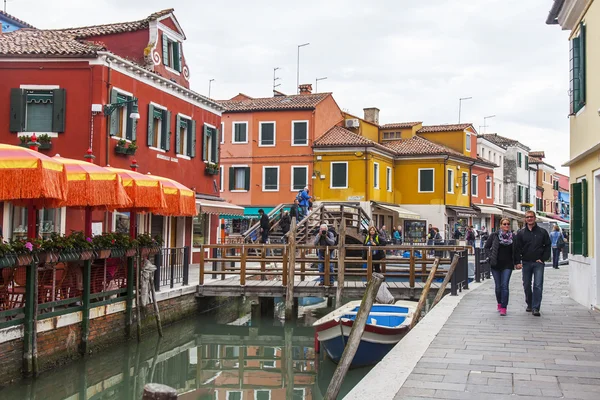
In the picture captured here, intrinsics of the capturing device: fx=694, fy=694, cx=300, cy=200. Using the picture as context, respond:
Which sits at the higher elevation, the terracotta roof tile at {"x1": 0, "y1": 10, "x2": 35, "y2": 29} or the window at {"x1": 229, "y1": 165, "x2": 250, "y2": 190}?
the terracotta roof tile at {"x1": 0, "y1": 10, "x2": 35, "y2": 29}

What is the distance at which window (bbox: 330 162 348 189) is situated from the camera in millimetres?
38656

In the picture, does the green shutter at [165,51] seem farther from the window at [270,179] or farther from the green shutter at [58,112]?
the window at [270,179]

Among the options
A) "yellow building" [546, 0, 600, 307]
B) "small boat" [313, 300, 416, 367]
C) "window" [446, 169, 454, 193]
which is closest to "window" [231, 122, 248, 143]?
"window" [446, 169, 454, 193]

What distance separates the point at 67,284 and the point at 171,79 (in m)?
12.7

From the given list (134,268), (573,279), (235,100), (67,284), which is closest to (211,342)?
(134,268)

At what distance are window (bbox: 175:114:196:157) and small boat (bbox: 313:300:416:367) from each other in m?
13.4

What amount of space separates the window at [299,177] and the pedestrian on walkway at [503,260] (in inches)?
1089

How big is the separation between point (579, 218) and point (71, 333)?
988cm

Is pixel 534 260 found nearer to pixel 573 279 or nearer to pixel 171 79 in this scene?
pixel 573 279

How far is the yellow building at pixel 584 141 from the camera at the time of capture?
12.0 m

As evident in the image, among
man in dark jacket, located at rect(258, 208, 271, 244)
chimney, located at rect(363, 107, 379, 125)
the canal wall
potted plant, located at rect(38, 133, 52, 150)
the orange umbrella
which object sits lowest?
the canal wall

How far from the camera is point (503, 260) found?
11406mm

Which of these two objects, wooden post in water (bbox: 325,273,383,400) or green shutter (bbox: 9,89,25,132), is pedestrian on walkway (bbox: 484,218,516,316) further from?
green shutter (bbox: 9,89,25,132)

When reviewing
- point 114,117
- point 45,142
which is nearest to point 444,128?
point 114,117
